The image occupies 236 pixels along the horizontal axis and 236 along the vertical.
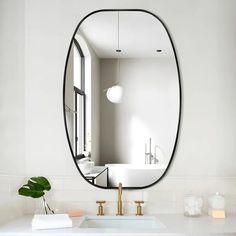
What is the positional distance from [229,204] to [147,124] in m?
0.69

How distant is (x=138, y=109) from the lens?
274 cm

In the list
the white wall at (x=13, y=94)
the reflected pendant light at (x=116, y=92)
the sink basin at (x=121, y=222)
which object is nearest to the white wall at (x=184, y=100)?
the white wall at (x=13, y=94)

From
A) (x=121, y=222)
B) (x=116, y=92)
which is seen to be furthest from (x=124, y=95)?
(x=121, y=222)

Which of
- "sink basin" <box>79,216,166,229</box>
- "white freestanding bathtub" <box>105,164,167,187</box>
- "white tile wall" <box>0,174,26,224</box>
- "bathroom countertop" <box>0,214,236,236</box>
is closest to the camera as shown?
"bathroom countertop" <box>0,214,236,236</box>

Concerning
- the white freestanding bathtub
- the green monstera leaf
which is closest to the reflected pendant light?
the white freestanding bathtub

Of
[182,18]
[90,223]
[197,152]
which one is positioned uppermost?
[182,18]

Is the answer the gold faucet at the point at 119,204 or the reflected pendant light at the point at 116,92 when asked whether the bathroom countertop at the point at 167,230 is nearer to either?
the gold faucet at the point at 119,204

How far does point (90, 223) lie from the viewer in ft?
8.41

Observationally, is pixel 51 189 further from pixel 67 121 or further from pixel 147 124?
pixel 147 124

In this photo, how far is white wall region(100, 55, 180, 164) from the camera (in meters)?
2.73

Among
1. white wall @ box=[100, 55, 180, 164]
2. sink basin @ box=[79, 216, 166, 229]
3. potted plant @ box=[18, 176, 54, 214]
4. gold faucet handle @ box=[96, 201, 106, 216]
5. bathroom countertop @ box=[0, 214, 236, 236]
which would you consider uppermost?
white wall @ box=[100, 55, 180, 164]

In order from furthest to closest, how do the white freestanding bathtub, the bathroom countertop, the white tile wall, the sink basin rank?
the white freestanding bathtub, the sink basin, the white tile wall, the bathroom countertop

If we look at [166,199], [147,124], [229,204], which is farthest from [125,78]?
[229,204]

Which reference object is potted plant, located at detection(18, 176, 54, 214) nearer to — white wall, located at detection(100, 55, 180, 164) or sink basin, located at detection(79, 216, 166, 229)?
sink basin, located at detection(79, 216, 166, 229)
